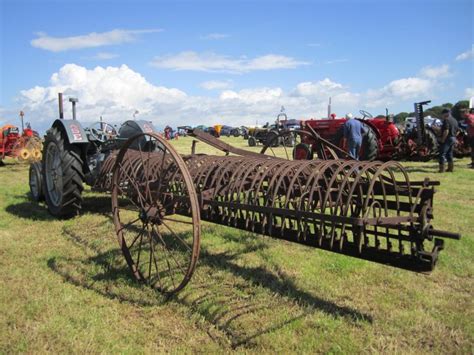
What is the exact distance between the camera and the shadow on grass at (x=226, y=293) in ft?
9.87

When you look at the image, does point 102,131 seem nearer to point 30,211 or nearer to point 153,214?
point 30,211

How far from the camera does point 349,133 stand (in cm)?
923

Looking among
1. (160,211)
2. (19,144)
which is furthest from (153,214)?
(19,144)

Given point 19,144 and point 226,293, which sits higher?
point 19,144

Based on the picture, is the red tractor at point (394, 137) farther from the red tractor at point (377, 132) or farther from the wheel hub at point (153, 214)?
the wheel hub at point (153, 214)

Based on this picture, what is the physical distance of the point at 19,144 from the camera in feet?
43.0

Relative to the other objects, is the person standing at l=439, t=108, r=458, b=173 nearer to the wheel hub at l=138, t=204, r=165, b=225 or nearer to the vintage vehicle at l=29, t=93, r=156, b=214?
the vintage vehicle at l=29, t=93, r=156, b=214

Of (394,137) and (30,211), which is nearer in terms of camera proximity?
(30,211)

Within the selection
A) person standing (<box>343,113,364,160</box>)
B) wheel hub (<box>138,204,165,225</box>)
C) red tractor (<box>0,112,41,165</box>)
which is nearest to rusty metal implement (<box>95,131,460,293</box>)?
wheel hub (<box>138,204,165,225</box>)

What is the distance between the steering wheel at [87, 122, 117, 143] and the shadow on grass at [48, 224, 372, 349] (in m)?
2.43

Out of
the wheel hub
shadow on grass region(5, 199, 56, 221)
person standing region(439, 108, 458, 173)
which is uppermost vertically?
person standing region(439, 108, 458, 173)

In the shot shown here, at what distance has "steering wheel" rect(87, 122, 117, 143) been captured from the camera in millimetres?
6417

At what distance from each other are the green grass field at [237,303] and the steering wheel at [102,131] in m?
1.95

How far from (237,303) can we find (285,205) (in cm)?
93
